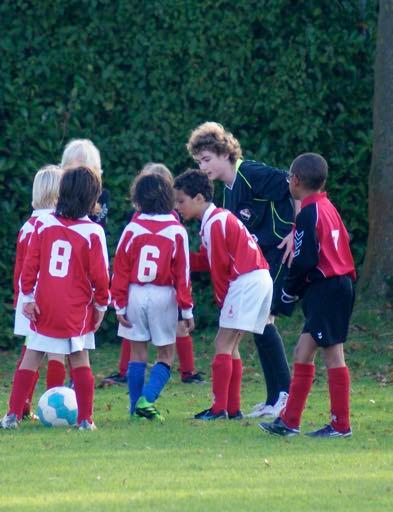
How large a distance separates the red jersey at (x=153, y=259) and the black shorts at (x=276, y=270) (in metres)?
0.75

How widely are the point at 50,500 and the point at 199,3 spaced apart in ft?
27.1

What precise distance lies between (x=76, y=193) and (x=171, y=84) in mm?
5410

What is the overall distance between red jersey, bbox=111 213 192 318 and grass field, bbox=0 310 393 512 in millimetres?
865

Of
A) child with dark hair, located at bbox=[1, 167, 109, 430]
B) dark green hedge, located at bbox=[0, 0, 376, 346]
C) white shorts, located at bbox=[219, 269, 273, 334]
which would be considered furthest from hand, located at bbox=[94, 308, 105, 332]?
dark green hedge, located at bbox=[0, 0, 376, 346]

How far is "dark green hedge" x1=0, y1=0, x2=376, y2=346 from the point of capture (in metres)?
13.3

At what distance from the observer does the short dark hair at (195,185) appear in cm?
891

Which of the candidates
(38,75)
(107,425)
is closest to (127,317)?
(107,425)

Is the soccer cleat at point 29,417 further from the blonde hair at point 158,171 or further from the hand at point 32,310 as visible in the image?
the blonde hair at point 158,171

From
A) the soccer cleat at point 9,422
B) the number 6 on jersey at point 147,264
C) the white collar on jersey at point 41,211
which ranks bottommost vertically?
the soccer cleat at point 9,422

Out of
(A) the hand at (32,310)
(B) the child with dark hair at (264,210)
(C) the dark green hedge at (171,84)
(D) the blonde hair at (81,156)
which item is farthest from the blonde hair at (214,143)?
(C) the dark green hedge at (171,84)

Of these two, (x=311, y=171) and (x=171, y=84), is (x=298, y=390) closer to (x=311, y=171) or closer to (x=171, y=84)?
(x=311, y=171)

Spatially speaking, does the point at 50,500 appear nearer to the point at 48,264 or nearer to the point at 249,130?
the point at 48,264

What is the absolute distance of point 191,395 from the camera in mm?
10602

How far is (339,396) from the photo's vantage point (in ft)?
26.5
